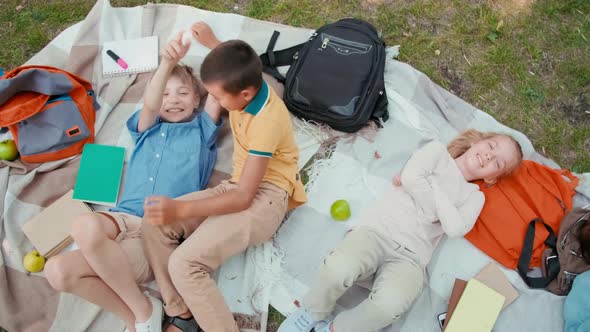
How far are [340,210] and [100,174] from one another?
1.72m

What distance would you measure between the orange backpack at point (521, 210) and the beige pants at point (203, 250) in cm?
144

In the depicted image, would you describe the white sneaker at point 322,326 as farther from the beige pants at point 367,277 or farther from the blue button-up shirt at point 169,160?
the blue button-up shirt at point 169,160

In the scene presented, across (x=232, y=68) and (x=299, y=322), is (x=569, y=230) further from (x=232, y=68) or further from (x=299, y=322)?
(x=232, y=68)

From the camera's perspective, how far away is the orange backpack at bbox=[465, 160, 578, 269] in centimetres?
306

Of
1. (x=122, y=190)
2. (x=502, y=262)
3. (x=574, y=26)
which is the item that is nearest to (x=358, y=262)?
(x=502, y=262)

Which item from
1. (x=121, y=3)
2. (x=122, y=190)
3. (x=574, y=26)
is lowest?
(x=122, y=190)

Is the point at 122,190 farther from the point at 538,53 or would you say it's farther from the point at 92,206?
the point at 538,53

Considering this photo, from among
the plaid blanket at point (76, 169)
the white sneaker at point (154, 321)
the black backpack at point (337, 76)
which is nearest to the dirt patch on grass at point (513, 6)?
the black backpack at point (337, 76)

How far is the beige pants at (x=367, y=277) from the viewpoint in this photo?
259 centimetres

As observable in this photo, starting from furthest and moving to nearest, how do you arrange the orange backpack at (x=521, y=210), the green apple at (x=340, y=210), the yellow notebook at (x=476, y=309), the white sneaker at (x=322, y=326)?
the green apple at (x=340, y=210), the orange backpack at (x=521, y=210), the white sneaker at (x=322, y=326), the yellow notebook at (x=476, y=309)

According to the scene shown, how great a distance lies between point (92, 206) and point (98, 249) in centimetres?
86

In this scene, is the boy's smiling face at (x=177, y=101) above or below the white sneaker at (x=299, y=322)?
above

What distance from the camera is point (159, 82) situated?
298cm

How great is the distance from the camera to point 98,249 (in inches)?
97.8
